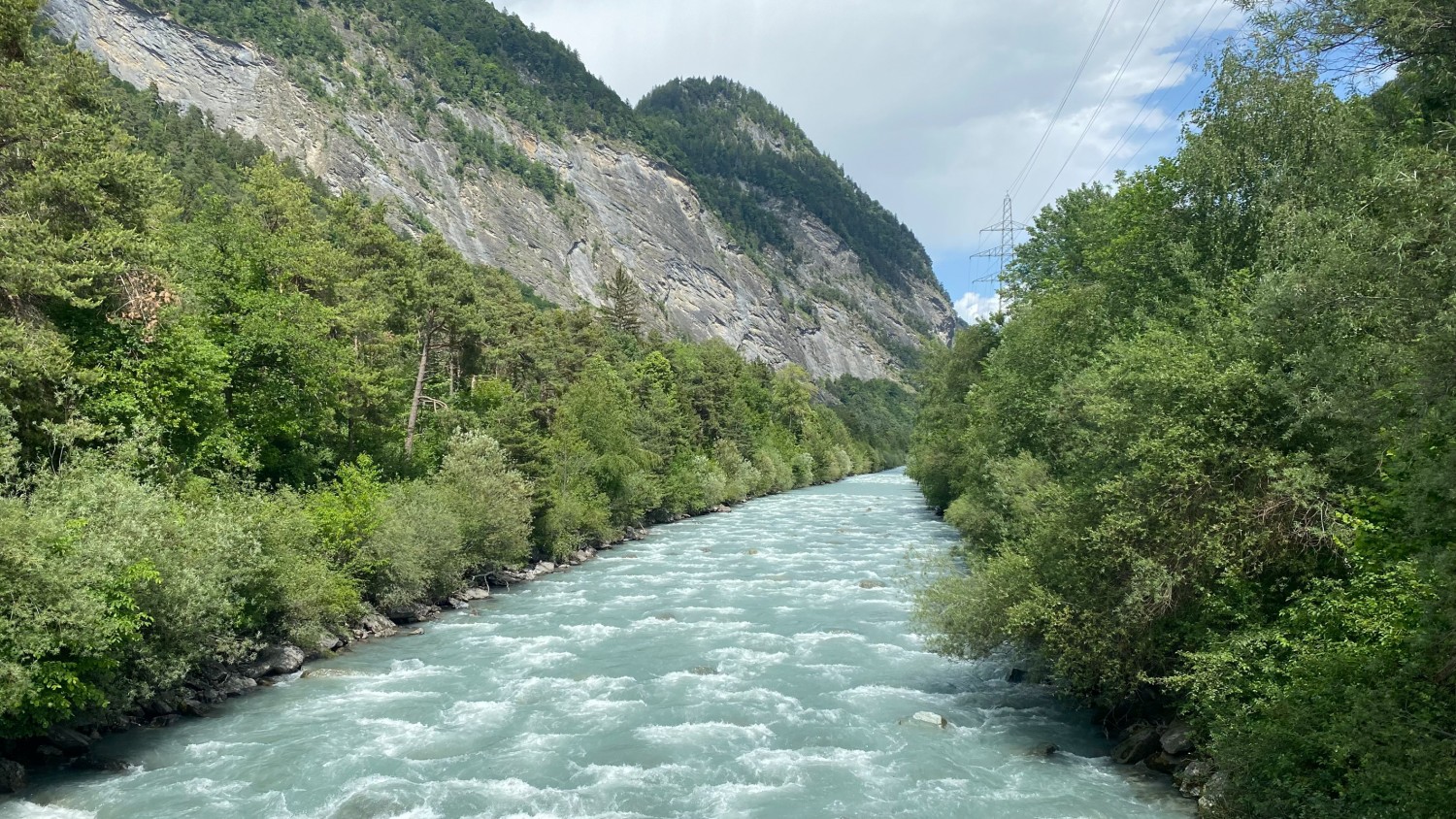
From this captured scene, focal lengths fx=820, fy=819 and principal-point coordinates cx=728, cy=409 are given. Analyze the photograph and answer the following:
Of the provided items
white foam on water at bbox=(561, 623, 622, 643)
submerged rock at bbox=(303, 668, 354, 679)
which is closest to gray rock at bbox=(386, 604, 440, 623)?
white foam on water at bbox=(561, 623, 622, 643)

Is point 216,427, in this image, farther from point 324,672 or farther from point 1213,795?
point 1213,795

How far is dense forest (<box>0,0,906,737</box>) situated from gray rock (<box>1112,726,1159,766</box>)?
18.7 metres

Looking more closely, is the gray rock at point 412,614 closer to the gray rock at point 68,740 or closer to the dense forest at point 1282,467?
the gray rock at point 68,740

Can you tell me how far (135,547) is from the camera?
1608 cm

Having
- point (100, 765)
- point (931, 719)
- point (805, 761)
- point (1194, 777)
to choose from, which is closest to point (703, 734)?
→ point (805, 761)

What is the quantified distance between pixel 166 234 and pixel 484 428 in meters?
16.7

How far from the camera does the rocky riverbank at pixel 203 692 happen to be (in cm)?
1522

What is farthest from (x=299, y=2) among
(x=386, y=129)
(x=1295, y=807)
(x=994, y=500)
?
(x=1295, y=807)

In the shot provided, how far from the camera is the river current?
47.8 ft

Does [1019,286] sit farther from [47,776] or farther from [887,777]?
[47,776]

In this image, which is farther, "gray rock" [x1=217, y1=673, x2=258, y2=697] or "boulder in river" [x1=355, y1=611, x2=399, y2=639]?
"boulder in river" [x1=355, y1=611, x2=399, y2=639]

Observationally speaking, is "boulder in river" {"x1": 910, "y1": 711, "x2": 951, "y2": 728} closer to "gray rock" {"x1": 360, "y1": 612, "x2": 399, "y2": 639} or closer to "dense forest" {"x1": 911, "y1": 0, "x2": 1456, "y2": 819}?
"dense forest" {"x1": 911, "y1": 0, "x2": 1456, "y2": 819}

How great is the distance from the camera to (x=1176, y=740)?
49.4 feet

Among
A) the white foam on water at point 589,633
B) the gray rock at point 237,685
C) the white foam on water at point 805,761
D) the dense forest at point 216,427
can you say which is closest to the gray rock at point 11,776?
the dense forest at point 216,427
